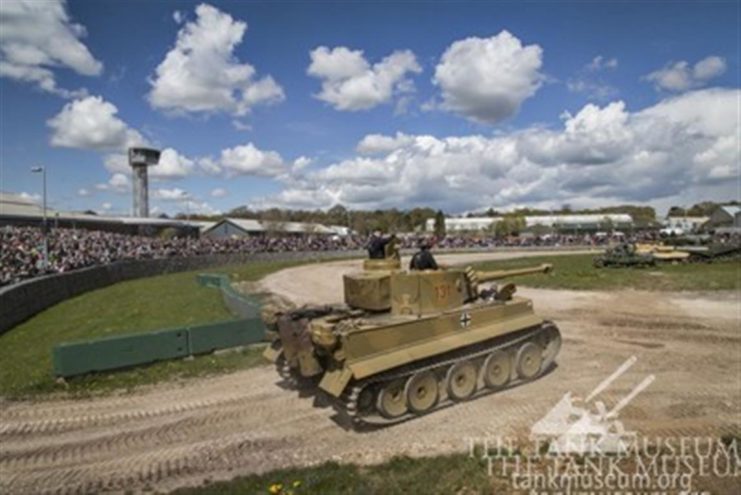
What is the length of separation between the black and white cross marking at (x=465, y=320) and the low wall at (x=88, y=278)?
18066 millimetres

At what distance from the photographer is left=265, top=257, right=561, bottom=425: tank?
10117 millimetres

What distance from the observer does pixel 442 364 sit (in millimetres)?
11031

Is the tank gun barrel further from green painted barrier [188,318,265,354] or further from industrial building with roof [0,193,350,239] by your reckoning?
industrial building with roof [0,193,350,239]

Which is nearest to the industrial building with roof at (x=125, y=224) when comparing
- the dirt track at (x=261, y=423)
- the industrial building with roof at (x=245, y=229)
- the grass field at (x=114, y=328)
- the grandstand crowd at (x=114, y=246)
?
the industrial building with roof at (x=245, y=229)

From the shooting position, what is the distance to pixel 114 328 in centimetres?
2072

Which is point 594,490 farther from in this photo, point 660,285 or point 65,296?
point 65,296

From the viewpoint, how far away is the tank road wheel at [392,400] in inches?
401

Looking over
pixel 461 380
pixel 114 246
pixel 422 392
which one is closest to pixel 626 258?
pixel 461 380

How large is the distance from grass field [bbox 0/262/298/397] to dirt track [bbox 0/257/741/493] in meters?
1.16

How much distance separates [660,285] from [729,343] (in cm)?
1163

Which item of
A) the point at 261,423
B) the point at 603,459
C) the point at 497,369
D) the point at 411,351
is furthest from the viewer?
the point at 497,369

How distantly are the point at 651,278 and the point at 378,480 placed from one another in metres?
25.3

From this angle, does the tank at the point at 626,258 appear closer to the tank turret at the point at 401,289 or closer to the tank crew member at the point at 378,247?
the tank turret at the point at 401,289

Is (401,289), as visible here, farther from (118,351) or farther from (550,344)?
(118,351)
